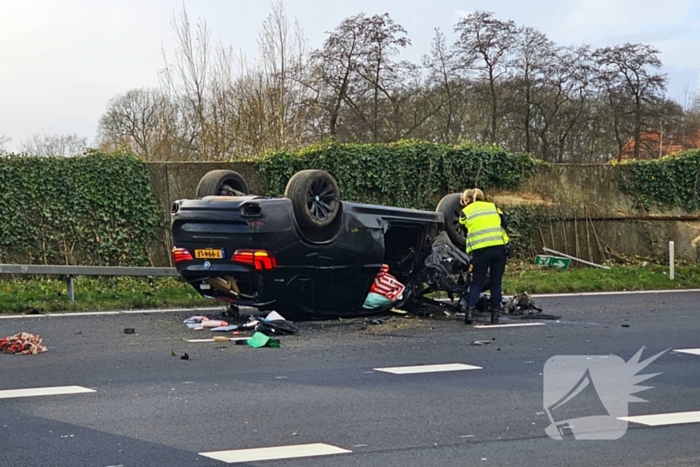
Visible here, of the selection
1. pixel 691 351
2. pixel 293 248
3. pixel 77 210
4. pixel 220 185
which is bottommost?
pixel 691 351

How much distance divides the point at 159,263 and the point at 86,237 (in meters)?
1.39

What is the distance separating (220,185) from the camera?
11969 millimetres

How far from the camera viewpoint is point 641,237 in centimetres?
2097

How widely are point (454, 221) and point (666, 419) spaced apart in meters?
6.31

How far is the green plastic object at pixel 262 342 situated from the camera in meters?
9.35

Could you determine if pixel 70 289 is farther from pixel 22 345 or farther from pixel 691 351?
pixel 691 351

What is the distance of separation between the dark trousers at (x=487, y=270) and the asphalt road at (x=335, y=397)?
28.1 inches

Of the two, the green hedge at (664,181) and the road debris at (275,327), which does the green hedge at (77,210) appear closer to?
the road debris at (275,327)

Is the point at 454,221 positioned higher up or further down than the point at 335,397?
higher up

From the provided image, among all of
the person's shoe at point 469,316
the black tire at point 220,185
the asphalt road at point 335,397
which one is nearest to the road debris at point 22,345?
the asphalt road at point 335,397

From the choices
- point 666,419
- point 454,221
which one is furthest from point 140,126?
point 666,419

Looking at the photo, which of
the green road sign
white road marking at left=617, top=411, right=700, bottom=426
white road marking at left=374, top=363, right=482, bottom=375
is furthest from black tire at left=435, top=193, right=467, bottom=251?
the green road sign

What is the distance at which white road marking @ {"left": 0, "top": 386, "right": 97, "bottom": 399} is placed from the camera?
689cm

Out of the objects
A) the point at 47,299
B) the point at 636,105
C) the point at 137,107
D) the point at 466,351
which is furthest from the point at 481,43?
the point at 466,351
